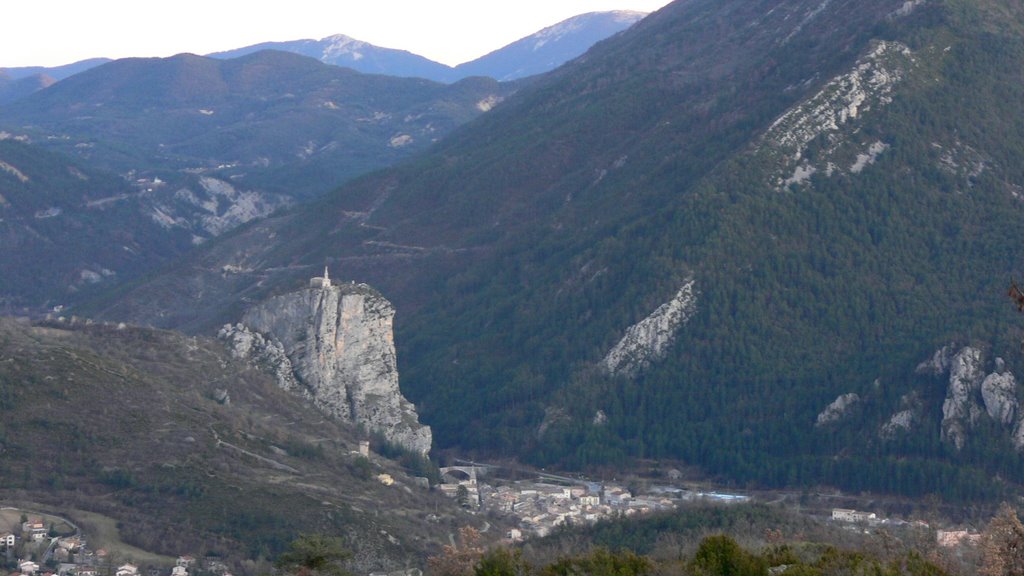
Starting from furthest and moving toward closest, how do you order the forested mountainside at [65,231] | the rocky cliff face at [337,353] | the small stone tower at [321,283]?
the forested mountainside at [65,231], the small stone tower at [321,283], the rocky cliff face at [337,353]

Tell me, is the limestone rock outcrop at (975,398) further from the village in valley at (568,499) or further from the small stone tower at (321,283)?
the small stone tower at (321,283)

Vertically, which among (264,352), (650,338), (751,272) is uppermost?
(751,272)

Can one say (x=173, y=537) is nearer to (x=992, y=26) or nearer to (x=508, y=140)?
(x=992, y=26)

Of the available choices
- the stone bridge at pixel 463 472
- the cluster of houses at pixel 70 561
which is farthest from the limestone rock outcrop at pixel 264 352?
the cluster of houses at pixel 70 561

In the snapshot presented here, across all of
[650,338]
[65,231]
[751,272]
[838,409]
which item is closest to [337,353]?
[650,338]

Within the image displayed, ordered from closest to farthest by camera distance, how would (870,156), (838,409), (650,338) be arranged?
1. (838,409)
2. (650,338)
3. (870,156)

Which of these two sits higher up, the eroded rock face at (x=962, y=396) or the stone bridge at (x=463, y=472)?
the eroded rock face at (x=962, y=396)

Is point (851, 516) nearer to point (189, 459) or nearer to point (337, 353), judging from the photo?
point (337, 353)
